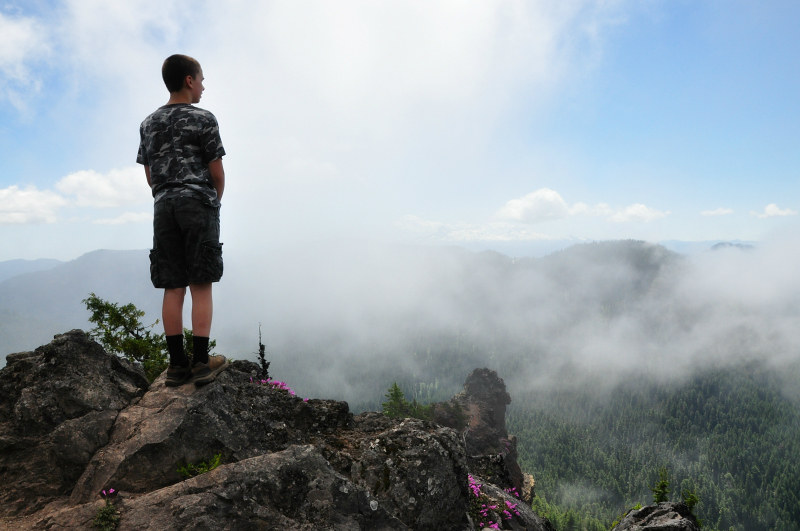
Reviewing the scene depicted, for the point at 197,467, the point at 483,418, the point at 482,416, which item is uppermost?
the point at 197,467

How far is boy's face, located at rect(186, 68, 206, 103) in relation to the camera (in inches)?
301

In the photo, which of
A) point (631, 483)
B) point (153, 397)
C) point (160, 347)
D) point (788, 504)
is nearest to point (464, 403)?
point (160, 347)

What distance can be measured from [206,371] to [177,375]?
546mm

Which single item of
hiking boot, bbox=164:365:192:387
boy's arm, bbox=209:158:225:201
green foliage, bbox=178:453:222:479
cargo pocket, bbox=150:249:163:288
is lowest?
green foliage, bbox=178:453:222:479

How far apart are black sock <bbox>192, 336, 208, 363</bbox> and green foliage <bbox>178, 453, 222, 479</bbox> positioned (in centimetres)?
200

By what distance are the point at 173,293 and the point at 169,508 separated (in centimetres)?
356

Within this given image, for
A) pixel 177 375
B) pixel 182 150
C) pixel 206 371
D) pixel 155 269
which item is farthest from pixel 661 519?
pixel 182 150

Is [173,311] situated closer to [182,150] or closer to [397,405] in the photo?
[182,150]

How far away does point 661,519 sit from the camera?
13.6 metres

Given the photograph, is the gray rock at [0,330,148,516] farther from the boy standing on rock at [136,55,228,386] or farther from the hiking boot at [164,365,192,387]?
the boy standing on rock at [136,55,228,386]

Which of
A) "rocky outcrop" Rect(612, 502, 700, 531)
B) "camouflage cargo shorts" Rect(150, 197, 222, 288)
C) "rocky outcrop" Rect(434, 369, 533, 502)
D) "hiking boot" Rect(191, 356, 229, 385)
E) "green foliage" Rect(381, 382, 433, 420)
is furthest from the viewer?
"rocky outcrop" Rect(434, 369, 533, 502)

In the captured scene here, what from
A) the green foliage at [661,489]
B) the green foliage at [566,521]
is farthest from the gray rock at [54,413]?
the green foliage at [566,521]

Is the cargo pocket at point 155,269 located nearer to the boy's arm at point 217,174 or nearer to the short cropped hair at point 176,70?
the boy's arm at point 217,174

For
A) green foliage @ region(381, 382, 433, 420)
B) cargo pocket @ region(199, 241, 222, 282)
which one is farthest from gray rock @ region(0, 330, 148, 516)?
green foliage @ region(381, 382, 433, 420)
